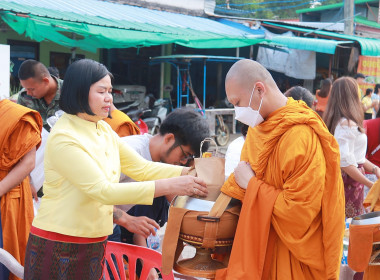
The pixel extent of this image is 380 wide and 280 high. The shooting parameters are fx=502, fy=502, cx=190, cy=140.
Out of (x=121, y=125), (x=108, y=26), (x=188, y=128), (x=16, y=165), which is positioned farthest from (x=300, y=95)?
(x=108, y=26)

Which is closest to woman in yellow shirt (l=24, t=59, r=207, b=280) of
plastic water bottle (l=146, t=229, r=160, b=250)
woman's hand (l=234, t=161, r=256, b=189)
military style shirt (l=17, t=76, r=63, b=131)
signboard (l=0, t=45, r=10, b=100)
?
woman's hand (l=234, t=161, r=256, b=189)

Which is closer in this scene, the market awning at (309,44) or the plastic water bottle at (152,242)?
the plastic water bottle at (152,242)

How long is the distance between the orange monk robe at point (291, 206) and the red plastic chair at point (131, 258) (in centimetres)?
70

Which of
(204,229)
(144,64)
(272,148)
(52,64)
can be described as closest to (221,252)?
(204,229)

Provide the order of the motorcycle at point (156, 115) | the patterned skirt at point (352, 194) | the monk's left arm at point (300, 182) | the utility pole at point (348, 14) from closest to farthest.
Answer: the monk's left arm at point (300, 182) → the patterned skirt at point (352, 194) → the motorcycle at point (156, 115) → the utility pole at point (348, 14)

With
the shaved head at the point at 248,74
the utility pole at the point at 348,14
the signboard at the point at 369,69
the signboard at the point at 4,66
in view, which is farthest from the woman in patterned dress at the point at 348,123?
the signboard at the point at 369,69

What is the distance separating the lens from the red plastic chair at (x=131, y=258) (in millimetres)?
2799

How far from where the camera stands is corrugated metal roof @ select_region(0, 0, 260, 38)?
352 inches

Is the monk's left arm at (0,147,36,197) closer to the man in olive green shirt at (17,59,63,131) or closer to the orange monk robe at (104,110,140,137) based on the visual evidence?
the orange monk robe at (104,110,140,137)

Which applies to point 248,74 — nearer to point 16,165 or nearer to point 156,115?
point 16,165

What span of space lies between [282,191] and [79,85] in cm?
100

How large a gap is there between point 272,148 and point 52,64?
1035cm

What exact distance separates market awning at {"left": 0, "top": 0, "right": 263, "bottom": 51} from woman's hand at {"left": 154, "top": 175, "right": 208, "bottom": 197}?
6.19 meters

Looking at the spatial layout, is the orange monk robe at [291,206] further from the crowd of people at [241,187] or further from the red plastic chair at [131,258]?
the red plastic chair at [131,258]
